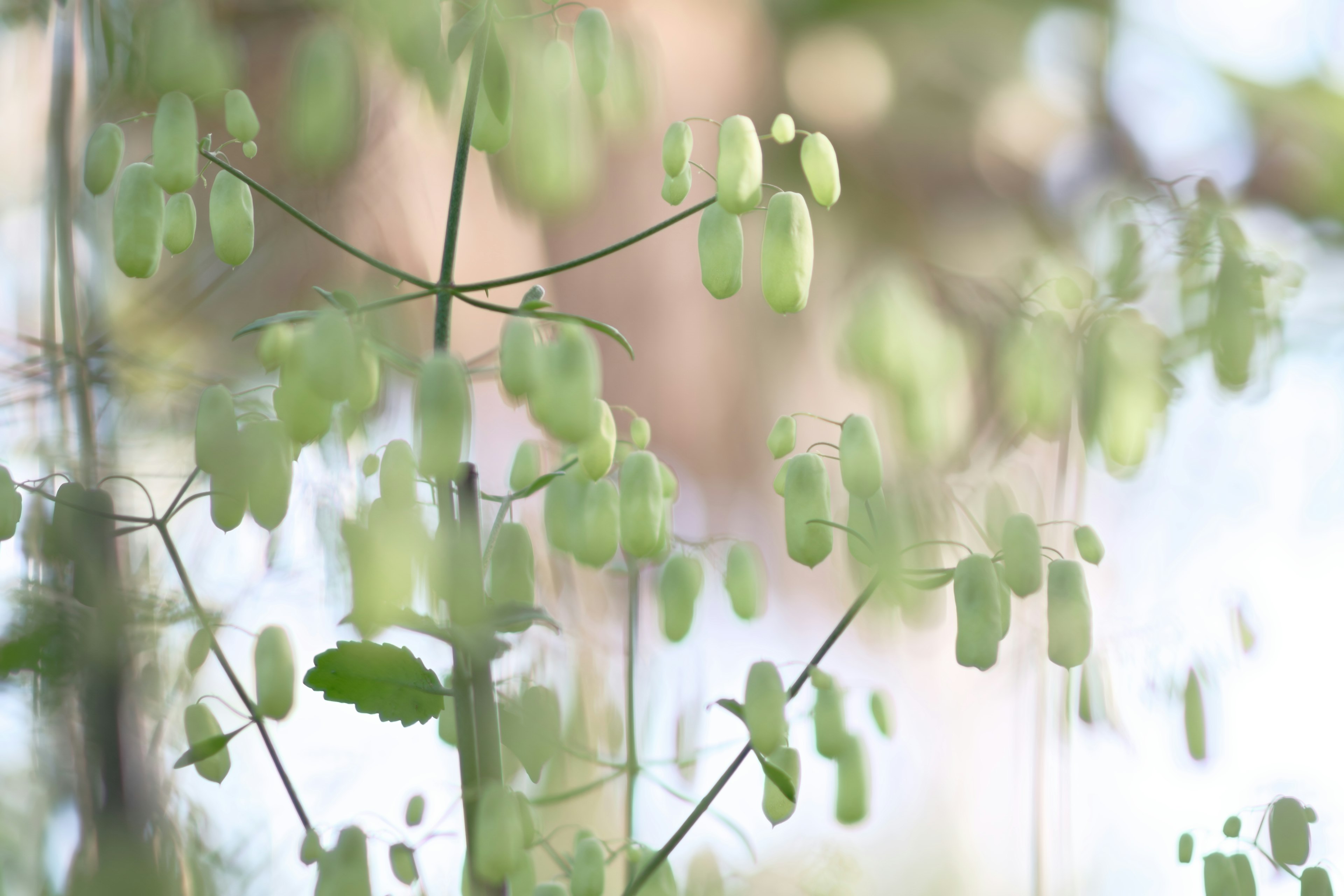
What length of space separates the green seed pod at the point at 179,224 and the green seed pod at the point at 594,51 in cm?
15

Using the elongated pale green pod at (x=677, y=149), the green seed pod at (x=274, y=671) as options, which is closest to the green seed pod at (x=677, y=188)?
the elongated pale green pod at (x=677, y=149)

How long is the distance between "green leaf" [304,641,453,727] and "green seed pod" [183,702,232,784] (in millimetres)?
49

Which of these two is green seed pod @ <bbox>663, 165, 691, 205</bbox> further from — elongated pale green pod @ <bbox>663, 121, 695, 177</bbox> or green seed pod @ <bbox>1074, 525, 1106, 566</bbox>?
green seed pod @ <bbox>1074, 525, 1106, 566</bbox>

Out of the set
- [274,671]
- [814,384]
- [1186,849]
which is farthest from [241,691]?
[814,384]

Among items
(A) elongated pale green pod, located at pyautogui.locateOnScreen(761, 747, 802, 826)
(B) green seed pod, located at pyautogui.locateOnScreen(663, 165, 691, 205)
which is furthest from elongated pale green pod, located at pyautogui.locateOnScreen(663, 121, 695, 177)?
(A) elongated pale green pod, located at pyautogui.locateOnScreen(761, 747, 802, 826)

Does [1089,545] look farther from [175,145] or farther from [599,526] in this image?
[175,145]

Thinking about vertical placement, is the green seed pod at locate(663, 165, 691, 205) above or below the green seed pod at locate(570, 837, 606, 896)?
above

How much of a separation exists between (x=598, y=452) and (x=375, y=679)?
0.35 feet

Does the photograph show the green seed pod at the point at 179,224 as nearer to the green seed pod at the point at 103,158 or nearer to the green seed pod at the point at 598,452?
the green seed pod at the point at 103,158

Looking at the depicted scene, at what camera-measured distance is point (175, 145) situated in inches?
12.4

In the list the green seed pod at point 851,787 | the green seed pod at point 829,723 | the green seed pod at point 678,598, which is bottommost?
the green seed pod at point 851,787

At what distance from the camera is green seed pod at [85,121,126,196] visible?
34 cm

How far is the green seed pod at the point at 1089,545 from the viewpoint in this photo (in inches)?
15.2

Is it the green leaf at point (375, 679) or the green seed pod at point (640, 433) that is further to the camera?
the green seed pod at point (640, 433)
